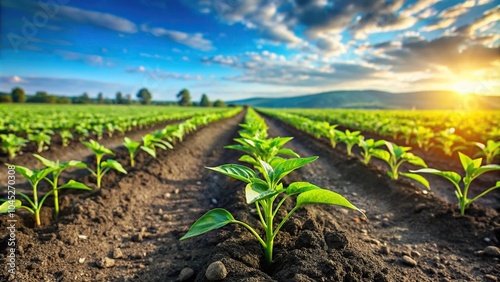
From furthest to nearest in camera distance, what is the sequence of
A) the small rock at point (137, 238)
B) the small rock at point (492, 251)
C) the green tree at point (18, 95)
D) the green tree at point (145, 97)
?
the green tree at point (145, 97)
the green tree at point (18, 95)
the small rock at point (137, 238)
the small rock at point (492, 251)

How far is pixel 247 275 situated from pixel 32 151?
9.71m

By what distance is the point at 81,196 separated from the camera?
446cm

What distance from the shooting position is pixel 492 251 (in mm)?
3004

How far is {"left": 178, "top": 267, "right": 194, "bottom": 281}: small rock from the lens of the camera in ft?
8.29

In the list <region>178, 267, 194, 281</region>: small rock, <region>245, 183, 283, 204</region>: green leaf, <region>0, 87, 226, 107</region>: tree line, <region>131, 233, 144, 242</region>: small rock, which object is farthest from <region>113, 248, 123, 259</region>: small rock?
<region>0, 87, 226, 107</region>: tree line

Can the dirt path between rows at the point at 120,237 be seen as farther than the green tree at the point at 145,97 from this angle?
No

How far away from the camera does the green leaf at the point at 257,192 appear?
1659 mm

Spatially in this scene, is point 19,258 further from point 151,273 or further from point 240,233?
point 240,233

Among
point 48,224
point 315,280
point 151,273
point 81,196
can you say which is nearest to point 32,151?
point 81,196

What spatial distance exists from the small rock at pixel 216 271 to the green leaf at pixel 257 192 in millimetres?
679

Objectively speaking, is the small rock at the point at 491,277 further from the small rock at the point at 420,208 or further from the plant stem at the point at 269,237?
the plant stem at the point at 269,237

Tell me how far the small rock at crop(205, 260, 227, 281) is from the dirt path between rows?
647 mm

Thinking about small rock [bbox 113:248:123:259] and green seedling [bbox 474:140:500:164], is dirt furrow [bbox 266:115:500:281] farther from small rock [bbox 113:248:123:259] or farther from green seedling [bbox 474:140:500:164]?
small rock [bbox 113:248:123:259]

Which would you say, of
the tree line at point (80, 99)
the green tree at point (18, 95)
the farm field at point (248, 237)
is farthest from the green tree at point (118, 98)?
the farm field at point (248, 237)
